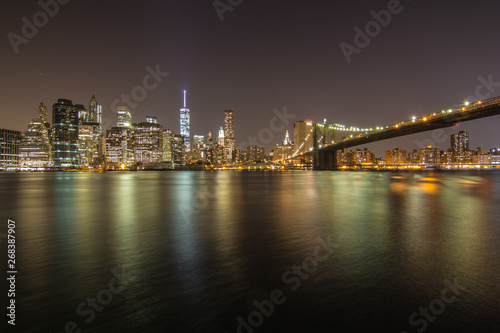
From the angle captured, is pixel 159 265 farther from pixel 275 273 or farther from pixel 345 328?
pixel 345 328

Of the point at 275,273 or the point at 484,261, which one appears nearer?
the point at 275,273

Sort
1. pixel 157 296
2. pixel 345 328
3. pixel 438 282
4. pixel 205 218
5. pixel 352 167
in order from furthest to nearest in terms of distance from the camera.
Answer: pixel 352 167, pixel 205 218, pixel 438 282, pixel 157 296, pixel 345 328

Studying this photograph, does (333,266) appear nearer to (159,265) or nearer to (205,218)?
(159,265)

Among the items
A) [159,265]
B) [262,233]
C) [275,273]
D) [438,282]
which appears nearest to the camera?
[438,282]

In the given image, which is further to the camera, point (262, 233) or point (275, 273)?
point (262, 233)

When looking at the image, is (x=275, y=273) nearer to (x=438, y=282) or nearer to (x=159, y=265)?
(x=159, y=265)

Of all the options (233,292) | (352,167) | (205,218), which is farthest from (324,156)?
(233,292)

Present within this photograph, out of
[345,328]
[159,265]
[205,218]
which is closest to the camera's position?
[345,328]

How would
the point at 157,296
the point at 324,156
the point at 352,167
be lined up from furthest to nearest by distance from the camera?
the point at 352,167, the point at 324,156, the point at 157,296

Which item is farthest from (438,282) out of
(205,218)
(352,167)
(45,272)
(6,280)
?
(352,167)
